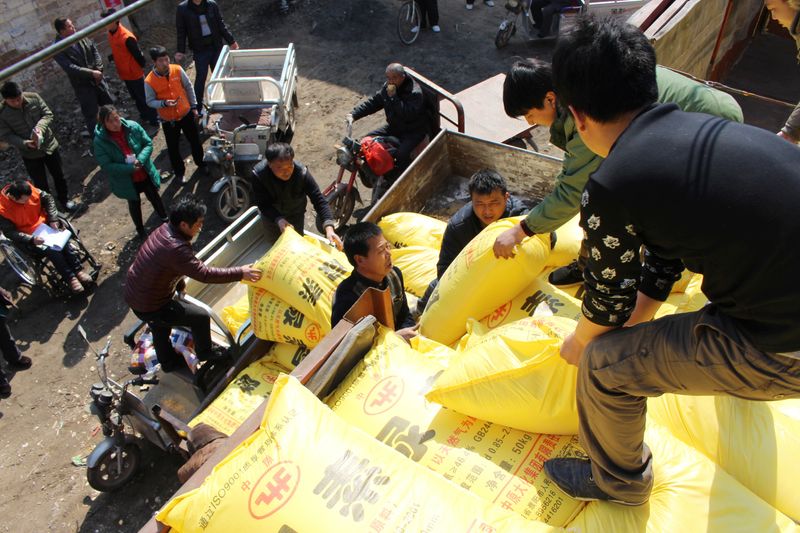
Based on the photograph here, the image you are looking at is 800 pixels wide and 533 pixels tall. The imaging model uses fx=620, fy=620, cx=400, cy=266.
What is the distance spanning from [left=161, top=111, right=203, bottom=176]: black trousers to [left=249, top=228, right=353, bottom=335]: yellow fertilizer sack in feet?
11.1

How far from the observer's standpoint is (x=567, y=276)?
126 inches

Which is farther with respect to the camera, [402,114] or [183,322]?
[402,114]

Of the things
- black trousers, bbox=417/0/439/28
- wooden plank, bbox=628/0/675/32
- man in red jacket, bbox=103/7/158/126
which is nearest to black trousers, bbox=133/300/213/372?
wooden plank, bbox=628/0/675/32

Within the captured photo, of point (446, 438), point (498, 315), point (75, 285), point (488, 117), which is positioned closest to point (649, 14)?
point (488, 117)

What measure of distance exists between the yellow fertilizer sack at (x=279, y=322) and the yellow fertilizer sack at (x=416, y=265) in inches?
28.0

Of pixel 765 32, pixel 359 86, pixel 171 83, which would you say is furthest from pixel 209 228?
pixel 765 32

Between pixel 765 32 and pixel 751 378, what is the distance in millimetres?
6653

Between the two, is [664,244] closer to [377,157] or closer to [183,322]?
[183,322]

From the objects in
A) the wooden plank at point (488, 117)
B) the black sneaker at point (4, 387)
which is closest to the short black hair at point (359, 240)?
the wooden plank at point (488, 117)

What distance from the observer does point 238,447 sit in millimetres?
2201

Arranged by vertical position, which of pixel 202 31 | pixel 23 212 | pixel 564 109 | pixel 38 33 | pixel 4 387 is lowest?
pixel 4 387

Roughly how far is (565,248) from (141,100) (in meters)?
6.22

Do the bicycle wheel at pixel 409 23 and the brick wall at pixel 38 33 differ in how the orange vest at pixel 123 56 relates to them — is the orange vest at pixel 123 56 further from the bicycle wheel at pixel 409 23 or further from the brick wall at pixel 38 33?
the bicycle wheel at pixel 409 23

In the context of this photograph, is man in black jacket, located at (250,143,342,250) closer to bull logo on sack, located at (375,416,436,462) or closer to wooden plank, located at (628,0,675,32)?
bull logo on sack, located at (375,416,436,462)
